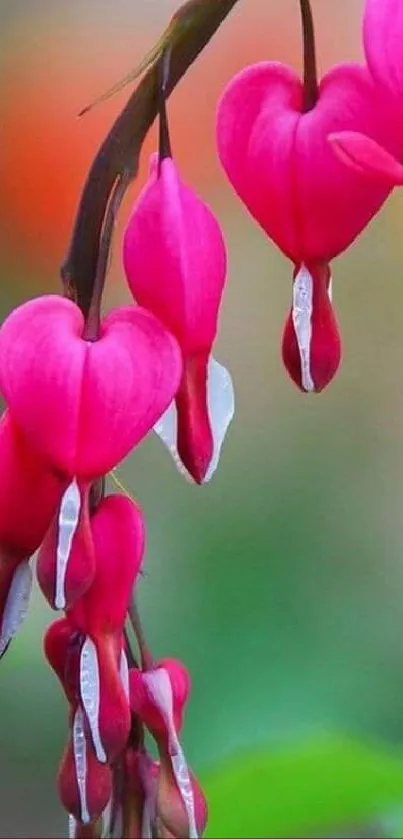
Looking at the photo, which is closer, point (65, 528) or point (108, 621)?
point (65, 528)

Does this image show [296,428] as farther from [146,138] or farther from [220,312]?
[146,138]

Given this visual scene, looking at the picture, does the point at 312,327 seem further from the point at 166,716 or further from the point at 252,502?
the point at 166,716

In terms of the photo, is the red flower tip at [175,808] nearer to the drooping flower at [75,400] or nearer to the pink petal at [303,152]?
the drooping flower at [75,400]

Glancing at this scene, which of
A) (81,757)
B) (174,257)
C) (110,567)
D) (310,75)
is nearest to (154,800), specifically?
(81,757)

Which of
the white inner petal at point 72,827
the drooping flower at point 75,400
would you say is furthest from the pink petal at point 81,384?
the white inner petal at point 72,827

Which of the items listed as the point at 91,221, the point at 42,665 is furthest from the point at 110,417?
the point at 42,665

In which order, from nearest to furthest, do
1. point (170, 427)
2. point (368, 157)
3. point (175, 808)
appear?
point (368, 157)
point (170, 427)
point (175, 808)
